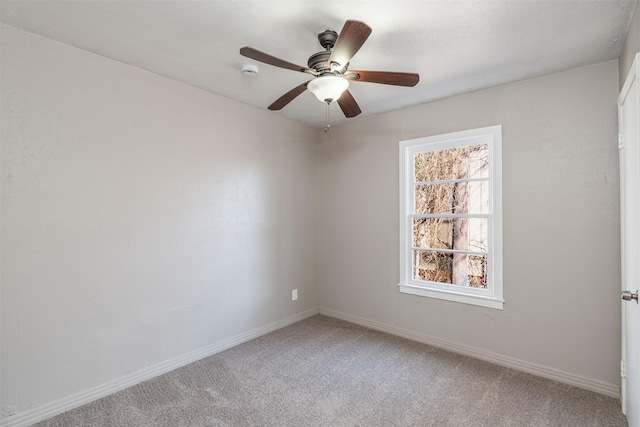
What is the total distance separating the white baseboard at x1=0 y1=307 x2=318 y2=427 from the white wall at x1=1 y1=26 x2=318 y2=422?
0.05m

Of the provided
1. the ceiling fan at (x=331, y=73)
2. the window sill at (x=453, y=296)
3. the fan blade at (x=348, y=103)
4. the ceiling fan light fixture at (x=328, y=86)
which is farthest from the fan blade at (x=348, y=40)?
the window sill at (x=453, y=296)

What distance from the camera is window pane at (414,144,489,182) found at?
310 centimetres

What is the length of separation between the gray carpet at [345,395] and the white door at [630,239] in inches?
13.4

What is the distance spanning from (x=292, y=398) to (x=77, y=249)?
1.87 metres

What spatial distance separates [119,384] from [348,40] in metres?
2.87

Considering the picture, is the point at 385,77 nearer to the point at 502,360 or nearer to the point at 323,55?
the point at 323,55

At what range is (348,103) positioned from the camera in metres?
2.36

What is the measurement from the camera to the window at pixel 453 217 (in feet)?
9.68

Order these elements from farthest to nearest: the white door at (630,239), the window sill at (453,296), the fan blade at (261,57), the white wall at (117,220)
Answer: the window sill at (453,296)
the white wall at (117,220)
the white door at (630,239)
the fan blade at (261,57)

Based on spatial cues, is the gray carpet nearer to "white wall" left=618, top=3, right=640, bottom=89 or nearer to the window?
the window

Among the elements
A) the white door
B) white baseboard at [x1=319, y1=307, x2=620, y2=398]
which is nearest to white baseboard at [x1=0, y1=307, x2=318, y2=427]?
white baseboard at [x1=319, y1=307, x2=620, y2=398]

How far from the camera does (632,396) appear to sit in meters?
1.96

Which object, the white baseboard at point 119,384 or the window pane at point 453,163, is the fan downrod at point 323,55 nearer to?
the window pane at point 453,163

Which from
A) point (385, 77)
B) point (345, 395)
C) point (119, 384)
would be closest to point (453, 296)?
point (345, 395)
